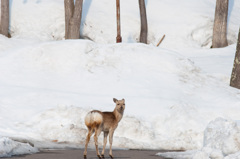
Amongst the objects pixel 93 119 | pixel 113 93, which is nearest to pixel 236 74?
pixel 113 93

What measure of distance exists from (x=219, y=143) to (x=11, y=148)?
431 cm

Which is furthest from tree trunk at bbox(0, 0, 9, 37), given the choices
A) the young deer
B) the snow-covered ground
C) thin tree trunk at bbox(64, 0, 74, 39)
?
the young deer

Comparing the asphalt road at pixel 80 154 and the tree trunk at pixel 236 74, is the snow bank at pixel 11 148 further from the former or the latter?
the tree trunk at pixel 236 74

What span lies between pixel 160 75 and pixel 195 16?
12626 millimetres

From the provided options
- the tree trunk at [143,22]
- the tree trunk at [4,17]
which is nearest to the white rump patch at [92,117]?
the tree trunk at [4,17]

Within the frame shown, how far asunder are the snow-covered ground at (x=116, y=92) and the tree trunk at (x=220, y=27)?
958 millimetres

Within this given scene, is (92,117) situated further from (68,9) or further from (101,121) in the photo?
(68,9)

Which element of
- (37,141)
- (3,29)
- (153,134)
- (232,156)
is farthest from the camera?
(3,29)

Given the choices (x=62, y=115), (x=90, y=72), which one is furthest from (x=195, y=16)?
(x=62, y=115)

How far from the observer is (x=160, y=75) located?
56.7 feet

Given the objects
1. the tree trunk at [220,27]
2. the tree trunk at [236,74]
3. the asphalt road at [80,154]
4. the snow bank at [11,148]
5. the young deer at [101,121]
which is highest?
the tree trunk at [220,27]

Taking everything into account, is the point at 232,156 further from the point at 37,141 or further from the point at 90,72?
the point at 90,72

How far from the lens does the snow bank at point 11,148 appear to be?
9.38m

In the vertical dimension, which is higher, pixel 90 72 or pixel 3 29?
pixel 3 29
